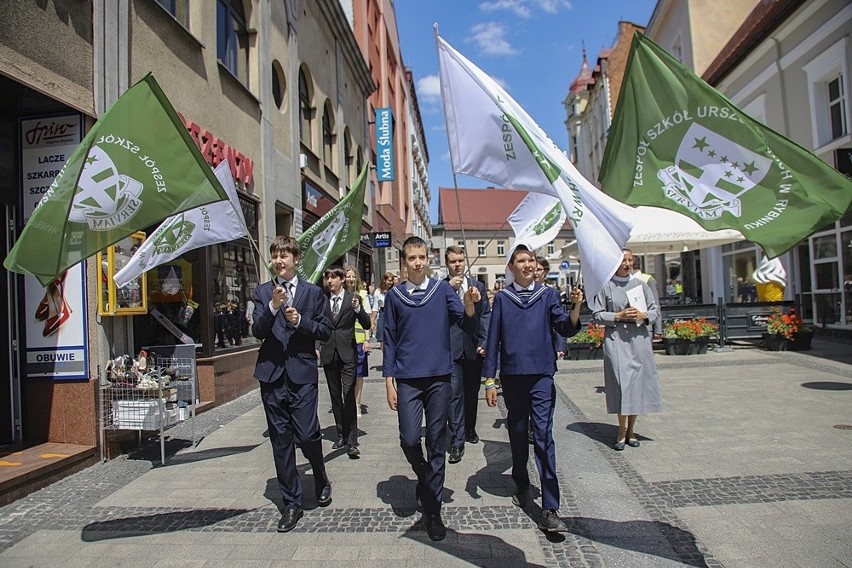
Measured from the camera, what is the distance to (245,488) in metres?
4.98

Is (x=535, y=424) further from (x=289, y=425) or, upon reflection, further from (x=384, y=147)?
(x=384, y=147)

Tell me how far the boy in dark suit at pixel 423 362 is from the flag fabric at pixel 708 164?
1443mm

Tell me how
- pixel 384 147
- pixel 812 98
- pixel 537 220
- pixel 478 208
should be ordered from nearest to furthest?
pixel 537 220, pixel 812 98, pixel 384 147, pixel 478 208

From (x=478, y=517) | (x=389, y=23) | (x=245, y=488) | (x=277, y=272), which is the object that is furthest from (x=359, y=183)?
(x=389, y=23)

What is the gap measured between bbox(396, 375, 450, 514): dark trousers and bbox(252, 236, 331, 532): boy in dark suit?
0.73m

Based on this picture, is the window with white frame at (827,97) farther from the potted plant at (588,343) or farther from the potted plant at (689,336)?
the potted plant at (588,343)

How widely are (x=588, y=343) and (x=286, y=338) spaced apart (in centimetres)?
924

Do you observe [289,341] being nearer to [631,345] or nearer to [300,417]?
[300,417]

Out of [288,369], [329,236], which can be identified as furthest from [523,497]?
[329,236]

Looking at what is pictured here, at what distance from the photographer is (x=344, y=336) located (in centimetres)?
617

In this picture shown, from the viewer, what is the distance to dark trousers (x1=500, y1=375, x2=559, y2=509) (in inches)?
154

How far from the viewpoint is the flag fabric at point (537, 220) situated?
283 inches

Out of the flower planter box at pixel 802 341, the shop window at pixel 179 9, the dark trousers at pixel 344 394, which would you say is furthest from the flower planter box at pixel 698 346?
the shop window at pixel 179 9

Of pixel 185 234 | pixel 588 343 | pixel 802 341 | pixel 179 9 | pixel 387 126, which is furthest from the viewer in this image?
pixel 387 126
